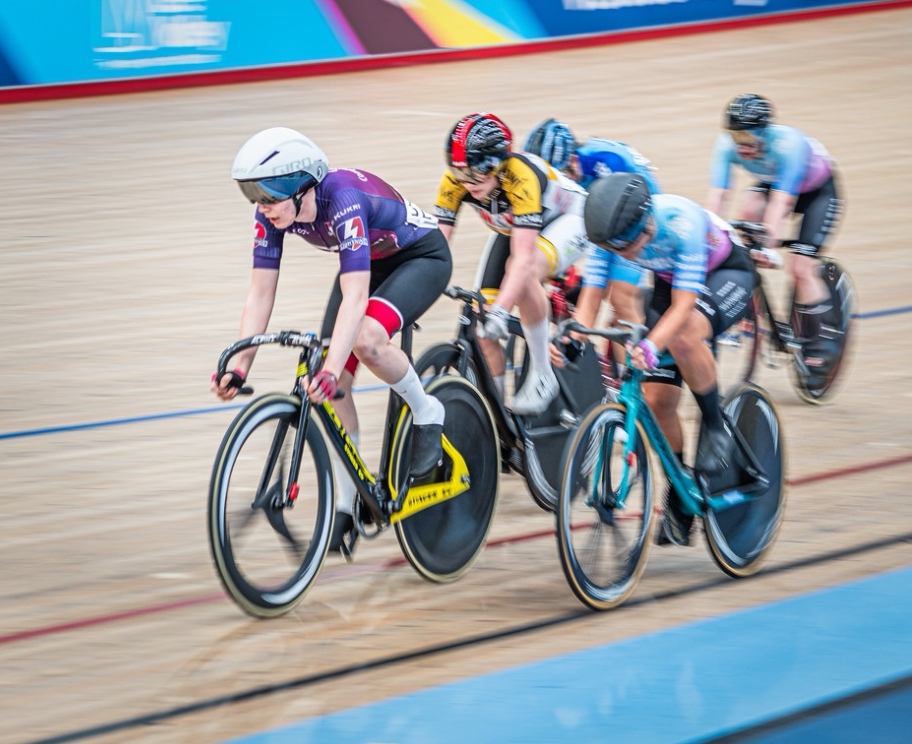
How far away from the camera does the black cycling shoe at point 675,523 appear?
450cm

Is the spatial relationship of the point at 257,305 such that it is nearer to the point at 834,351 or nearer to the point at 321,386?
the point at 321,386

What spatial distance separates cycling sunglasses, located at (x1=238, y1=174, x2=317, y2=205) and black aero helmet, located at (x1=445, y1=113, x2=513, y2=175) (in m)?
0.86

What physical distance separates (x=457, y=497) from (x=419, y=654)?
731 millimetres

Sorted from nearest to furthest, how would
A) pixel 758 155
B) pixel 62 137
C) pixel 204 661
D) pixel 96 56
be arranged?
1. pixel 204 661
2. pixel 758 155
3. pixel 62 137
4. pixel 96 56

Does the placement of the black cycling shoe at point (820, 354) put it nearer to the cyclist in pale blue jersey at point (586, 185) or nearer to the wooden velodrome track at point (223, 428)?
the wooden velodrome track at point (223, 428)

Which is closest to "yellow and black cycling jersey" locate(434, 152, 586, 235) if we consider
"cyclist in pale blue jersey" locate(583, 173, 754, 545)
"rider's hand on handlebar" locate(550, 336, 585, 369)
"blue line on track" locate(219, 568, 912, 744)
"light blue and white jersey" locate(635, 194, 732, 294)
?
"rider's hand on handlebar" locate(550, 336, 585, 369)

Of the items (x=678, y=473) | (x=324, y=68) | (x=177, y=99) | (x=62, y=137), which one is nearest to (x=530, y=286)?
(x=678, y=473)

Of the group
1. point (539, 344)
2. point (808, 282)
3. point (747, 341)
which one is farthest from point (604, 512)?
point (808, 282)

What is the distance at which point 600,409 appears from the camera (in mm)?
4148

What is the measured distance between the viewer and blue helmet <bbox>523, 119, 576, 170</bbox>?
18.4ft

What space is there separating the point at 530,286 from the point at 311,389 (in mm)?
1330

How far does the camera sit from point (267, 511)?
4.11 m

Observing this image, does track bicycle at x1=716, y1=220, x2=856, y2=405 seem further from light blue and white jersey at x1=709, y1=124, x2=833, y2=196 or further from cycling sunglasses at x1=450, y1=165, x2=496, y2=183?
cycling sunglasses at x1=450, y1=165, x2=496, y2=183

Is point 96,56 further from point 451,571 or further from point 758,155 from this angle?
point 451,571
